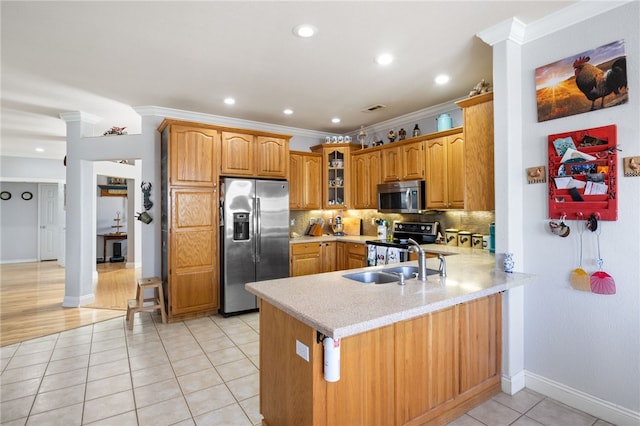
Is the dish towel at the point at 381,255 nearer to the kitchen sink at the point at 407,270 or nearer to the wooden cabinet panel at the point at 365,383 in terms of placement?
the kitchen sink at the point at 407,270

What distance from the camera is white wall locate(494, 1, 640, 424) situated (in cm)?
197

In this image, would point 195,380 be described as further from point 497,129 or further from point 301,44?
point 497,129

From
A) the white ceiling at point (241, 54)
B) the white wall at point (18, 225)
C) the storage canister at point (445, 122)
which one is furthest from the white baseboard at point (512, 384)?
the white wall at point (18, 225)

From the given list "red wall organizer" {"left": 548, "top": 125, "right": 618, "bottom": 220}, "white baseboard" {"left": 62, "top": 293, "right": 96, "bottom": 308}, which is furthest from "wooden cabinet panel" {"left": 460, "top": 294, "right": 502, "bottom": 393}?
"white baseboard" {"left": 62, "top": 293, "right": 96, "bottom": 308}

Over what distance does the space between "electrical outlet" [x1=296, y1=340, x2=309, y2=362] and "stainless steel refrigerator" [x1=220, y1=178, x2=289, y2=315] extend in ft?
8.84

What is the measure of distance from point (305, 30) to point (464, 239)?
9.52 feet

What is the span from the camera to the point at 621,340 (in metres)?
2.02

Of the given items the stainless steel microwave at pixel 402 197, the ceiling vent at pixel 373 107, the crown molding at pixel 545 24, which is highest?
the ceiling vent at pixel 373 107

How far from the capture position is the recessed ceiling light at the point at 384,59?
9.57ft

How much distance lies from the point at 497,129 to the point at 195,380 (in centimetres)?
307

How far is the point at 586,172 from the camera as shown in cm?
212

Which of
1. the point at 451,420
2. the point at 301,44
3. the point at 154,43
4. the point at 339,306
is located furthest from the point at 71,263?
the point at 451,420

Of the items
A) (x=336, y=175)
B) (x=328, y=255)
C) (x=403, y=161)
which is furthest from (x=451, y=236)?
(x=336, y=175)

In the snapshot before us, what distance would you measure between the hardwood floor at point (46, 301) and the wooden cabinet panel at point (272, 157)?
271 cm
